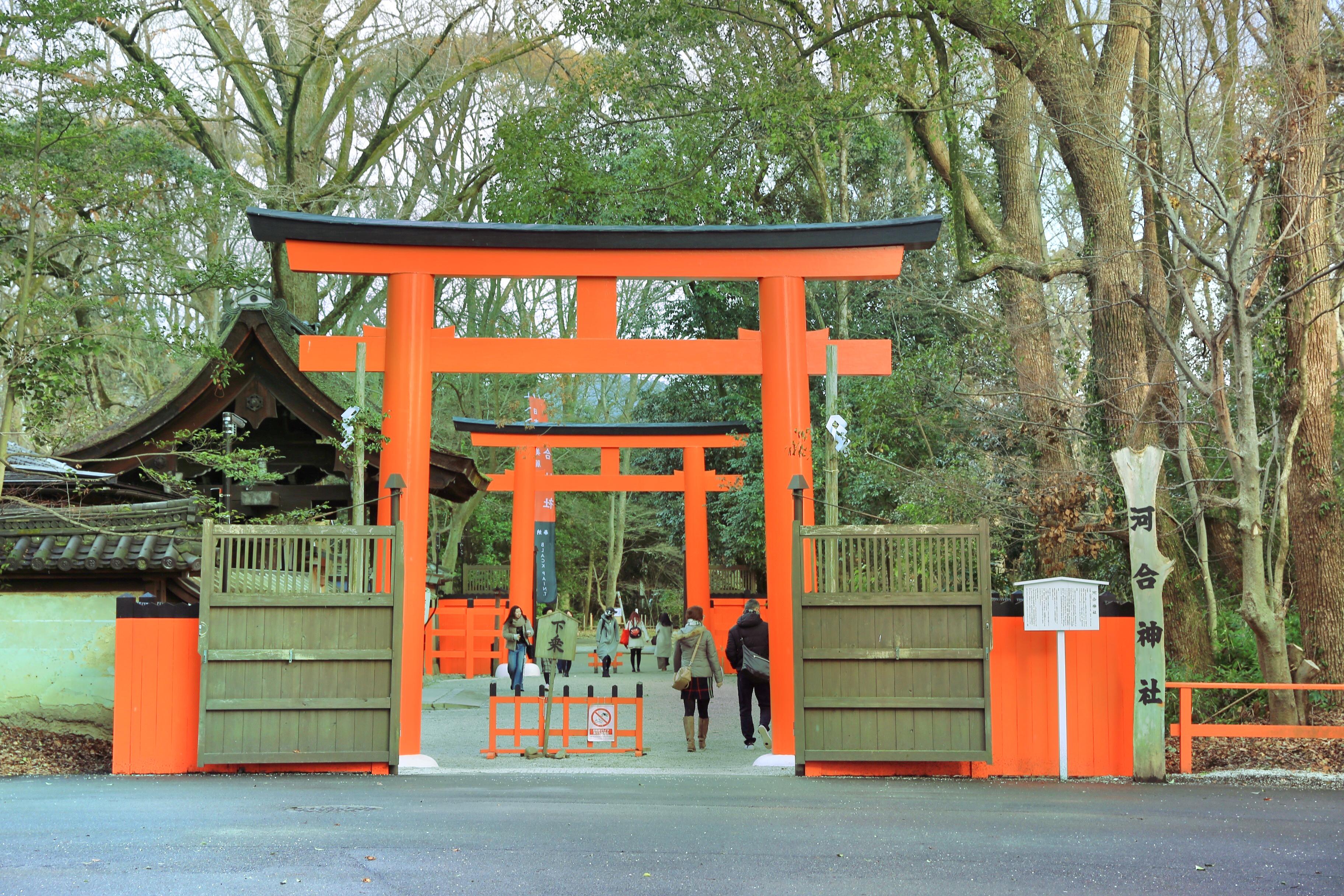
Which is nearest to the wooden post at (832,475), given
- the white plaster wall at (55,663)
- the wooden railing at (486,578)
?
the white plaster wall at (55,663)

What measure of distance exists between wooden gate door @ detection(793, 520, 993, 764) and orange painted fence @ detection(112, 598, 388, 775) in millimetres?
3862

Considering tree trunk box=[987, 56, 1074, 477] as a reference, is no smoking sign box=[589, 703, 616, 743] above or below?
below

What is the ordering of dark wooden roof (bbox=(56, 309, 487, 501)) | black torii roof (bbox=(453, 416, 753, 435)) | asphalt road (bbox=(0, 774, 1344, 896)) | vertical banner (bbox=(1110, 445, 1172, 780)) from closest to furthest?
asphalt road (bbox=(0, 774, 1344, 896)) → vertical banner (bbox=(1110, 445, 1172, 780)) → dark wooden roof (bbox=(56, 309, 487, 501)) → black torii roof (bbox=(453, 416, 753, 435))

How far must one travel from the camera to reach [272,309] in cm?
1509

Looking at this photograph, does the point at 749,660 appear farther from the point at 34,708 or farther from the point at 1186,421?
the point at 34,708

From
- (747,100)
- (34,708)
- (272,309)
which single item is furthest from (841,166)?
(34,708)

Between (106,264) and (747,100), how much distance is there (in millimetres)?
7808

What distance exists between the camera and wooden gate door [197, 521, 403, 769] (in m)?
9.76

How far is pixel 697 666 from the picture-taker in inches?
461

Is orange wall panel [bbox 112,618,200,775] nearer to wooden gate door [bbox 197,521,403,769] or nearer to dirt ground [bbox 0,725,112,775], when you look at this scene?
wooden gate door [bbox 197,521,403,769]

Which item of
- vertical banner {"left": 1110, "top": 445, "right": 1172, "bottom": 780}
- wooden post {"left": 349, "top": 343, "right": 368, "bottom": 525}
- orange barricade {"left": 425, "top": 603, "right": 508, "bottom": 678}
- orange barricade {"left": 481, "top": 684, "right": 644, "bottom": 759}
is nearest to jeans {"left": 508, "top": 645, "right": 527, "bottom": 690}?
orange barricade {"left": 425, "top": 603, "right": 508, "bottom": 678}

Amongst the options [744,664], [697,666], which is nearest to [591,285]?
[697,666]

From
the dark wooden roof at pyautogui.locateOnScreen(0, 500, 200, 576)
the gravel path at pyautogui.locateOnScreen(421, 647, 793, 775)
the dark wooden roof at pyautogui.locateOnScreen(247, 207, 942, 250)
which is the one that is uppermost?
the dark wooden roof at pyautogui.locateOnScreen(247, 207, 942, 250)

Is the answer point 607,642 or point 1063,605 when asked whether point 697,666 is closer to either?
point 1063,605
